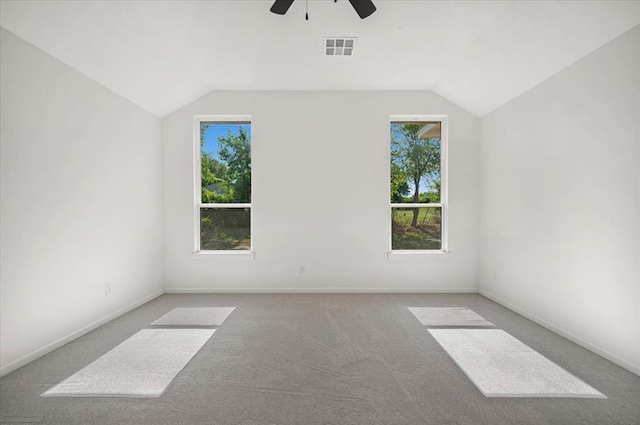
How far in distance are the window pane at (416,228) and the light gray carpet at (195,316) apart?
8.72ft

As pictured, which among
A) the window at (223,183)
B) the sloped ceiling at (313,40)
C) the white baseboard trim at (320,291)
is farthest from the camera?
the window at (223,183)

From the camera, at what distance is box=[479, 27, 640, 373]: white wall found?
8.23ft

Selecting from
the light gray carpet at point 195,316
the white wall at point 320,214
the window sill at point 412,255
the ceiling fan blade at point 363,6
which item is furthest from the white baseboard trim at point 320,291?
the ceiling fan blade at point 363,6

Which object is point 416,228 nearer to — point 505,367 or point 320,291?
point 320,291

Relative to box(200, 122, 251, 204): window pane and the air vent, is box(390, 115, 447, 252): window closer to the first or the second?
the air vent

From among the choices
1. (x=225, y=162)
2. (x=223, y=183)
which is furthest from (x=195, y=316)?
(x=225, y=162)

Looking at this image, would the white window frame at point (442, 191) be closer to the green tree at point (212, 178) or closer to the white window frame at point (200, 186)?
the white window frame at point (200, 186)

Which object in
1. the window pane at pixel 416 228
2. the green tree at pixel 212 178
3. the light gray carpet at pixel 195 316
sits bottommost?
the light gray carpet at pixel 195 316

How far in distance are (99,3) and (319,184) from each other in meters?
3.14

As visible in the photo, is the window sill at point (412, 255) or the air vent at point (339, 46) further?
the window sill at point (412, 255)

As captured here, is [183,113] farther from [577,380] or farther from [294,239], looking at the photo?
[577,380]

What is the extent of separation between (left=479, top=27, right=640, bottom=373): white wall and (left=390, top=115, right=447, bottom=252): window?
885mm

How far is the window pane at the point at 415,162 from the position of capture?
4949 mm

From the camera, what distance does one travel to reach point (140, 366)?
2559 millimetres
